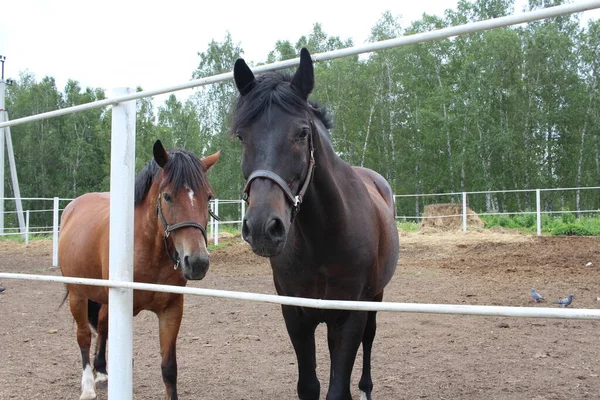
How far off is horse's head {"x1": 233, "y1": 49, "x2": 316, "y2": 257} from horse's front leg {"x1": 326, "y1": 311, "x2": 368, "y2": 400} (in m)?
0.76

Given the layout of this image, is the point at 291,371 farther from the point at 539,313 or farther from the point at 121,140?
the point at 539,313

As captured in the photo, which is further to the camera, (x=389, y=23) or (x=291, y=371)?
(x=389, y=23)

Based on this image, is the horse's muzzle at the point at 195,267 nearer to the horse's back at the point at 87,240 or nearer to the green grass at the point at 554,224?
the horse's back at the point at 87,240

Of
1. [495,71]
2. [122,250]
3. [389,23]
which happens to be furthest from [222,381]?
[389,23]

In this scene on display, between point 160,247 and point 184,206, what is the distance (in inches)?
18.2

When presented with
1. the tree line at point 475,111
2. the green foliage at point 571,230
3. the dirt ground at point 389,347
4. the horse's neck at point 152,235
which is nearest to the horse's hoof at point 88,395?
the dirt ground at point 389,347

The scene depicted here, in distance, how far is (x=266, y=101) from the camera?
1962mm

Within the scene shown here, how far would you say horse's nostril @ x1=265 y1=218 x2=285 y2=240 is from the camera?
171cm

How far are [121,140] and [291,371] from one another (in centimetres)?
289

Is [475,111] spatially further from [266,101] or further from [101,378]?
[266,101]

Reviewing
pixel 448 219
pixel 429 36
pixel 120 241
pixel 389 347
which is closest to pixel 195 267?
pixel 120 241

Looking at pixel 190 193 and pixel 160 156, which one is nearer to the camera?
pixel 190 193

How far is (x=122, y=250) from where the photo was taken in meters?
2.12

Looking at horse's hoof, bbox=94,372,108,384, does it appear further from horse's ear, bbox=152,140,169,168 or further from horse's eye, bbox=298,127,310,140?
horse's eye, bbox=298,127,310,140
